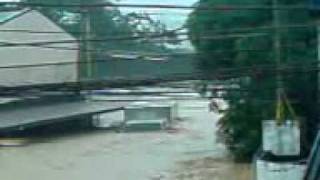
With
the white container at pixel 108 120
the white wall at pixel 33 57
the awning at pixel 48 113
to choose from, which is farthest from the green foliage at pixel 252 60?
the white container at pixel 108 120

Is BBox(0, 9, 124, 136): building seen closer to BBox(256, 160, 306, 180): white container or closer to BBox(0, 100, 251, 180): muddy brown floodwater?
BBox(0, 100, 251, 180): muddy brown floodwater

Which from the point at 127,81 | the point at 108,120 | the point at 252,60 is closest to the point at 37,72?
the point at 108,120

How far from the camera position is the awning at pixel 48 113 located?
21913 mm

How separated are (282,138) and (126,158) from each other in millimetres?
8072

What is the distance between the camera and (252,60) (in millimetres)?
13633

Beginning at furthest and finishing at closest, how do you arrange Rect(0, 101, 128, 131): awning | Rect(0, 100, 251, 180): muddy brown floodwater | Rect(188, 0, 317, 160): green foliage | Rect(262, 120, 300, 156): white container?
1. Rect(0, 101, 128, 131): awning
2. Rect(0, 100, 251, 180): muddy brown floodwater
3. Rect(188, 0, 317, 160): green foliage
4. Rect(262, 120, 300, 156): white container

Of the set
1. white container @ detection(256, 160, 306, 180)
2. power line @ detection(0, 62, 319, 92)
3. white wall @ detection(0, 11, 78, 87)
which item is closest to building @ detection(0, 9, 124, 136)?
white wall @ detection(0, 11, 78, 87)

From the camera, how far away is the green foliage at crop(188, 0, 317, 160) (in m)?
13.0

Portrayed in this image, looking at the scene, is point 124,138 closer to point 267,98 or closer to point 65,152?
point 65,152

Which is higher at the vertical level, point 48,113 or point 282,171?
point 282,171

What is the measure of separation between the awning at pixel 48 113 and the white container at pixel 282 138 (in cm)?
1254

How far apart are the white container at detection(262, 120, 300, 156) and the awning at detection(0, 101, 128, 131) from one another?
12.5 m

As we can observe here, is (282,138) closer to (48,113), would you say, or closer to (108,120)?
(48,113)

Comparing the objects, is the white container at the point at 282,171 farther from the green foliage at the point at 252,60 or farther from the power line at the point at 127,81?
the power line at the point at 127,81
